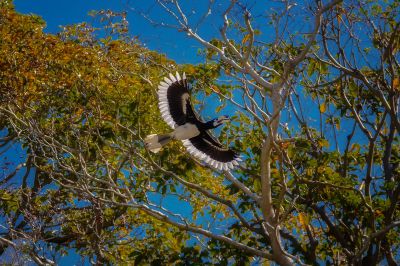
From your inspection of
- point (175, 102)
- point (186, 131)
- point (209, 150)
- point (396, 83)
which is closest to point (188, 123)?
point (186, 131)

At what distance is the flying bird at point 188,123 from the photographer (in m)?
6.69

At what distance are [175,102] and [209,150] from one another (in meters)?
0.69

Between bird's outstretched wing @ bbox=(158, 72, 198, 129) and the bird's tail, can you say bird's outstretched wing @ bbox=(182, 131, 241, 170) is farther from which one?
the bird's tail

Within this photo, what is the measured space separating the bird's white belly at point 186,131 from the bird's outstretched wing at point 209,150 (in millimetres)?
174

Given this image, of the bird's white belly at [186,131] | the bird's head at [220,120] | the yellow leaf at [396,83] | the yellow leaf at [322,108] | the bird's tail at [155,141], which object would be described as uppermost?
the yellow leaf at [396,83]

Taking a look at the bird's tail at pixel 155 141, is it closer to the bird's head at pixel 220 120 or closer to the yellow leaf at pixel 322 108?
the bird's head at pixel 220 120

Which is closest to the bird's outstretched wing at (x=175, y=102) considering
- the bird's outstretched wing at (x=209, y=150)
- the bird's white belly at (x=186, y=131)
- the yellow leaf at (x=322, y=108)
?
the bird's white belly at (x=186, y=131)

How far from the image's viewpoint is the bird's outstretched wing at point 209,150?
6660 mm

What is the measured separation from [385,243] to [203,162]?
2.30 meters

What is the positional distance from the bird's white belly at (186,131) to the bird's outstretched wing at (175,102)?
0.13 metres

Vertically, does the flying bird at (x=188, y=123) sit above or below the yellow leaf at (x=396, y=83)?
below

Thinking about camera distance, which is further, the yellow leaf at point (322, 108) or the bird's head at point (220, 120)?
the yellow leaf at point (322, 108)

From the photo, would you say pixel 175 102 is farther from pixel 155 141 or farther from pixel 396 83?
pixel 396 83

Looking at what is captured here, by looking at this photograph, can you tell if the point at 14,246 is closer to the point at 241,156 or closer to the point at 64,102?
the point at 64,102
